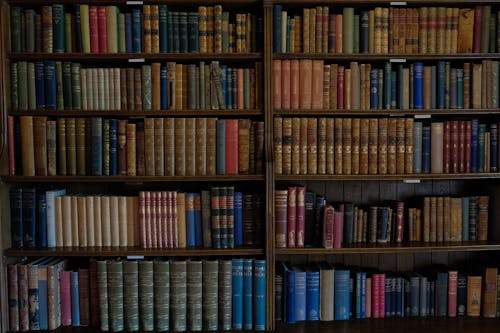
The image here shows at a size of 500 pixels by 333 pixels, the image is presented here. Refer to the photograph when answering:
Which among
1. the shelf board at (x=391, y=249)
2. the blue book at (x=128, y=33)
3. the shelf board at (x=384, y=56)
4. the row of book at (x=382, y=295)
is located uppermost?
the blue book at (x=128, y=33)

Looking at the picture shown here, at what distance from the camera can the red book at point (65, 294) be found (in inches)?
99.9

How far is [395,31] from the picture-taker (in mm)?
2549

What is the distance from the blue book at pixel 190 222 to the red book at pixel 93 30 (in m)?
0.90

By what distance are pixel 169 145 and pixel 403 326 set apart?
5.05 ft

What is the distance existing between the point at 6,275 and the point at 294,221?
4.98 feet

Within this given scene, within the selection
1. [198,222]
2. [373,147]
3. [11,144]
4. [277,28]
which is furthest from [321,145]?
[11,144]

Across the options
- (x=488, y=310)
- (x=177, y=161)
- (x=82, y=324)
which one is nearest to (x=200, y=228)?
(x=177, y=161)

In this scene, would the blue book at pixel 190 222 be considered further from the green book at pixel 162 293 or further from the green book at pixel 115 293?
the green book at pixel 115 293

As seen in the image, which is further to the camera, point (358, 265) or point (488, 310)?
point (358, 265)

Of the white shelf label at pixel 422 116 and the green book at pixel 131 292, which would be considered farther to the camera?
the white shelf label at pixel 422 116

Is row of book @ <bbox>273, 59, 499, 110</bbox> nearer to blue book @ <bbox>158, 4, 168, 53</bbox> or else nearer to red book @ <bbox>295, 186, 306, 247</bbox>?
red book @ <bbox>295, 186, 306, 247</bbox>

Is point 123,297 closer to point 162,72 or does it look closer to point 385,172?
point 162,72

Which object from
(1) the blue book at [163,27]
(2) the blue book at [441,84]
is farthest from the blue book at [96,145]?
(2) the blue book at [441,84]

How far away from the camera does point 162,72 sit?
253cm
